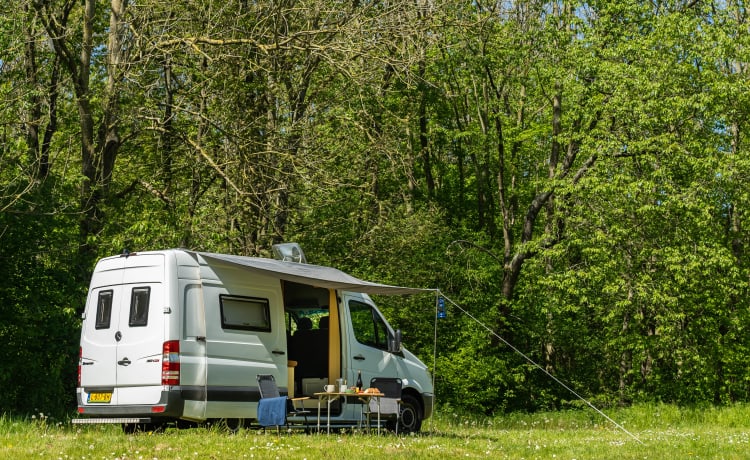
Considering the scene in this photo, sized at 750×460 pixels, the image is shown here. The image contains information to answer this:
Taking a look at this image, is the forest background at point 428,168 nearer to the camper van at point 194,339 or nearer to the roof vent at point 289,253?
A: the roof vent at point 289,253

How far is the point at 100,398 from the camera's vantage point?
1185 centimetres

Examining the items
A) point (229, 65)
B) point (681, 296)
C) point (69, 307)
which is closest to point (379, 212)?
point (229, 65)

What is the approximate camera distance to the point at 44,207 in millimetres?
15586

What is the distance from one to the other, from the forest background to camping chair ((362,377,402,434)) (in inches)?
199

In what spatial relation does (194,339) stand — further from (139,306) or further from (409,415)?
(409,415)

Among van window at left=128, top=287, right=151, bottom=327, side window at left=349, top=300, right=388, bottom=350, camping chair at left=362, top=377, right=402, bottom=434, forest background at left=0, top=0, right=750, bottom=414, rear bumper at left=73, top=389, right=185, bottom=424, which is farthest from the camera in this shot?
forest background at left=0, top=0, right=750, bottom=414

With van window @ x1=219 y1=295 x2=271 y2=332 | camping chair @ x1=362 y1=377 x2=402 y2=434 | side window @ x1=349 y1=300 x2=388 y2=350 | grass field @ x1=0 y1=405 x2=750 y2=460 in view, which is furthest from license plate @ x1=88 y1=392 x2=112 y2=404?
side window @ x1=349 y1=300 x2=388 y2=350

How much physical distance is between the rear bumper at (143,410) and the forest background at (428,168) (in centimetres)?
427

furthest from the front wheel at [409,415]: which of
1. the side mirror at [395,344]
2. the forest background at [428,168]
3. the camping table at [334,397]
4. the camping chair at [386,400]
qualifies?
the forest background at [428,168]

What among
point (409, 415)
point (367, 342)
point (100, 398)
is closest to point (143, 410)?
point (100, 398)

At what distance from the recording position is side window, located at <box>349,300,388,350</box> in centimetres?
1391

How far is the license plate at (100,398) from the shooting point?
1177 cm

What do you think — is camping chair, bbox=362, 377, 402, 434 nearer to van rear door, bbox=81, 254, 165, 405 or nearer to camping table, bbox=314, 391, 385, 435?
camping table, bbox=314, 391, 385, 435

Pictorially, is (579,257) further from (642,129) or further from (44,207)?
(44,207)
